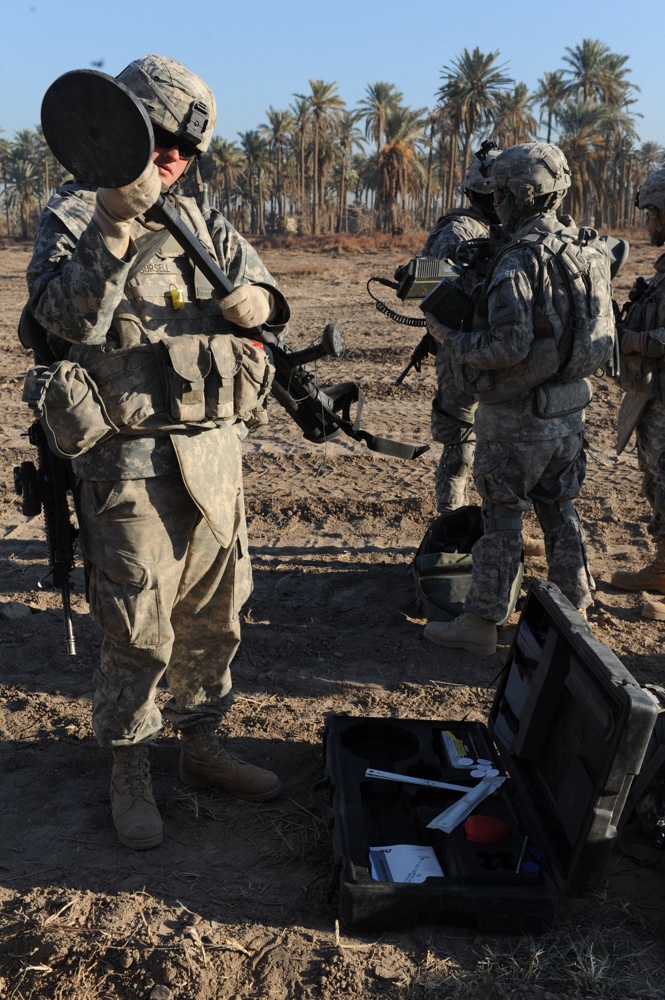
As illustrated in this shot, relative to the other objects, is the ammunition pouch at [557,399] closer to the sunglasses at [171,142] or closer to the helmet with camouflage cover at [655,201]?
the helmet with camouflage cover at [655,201]

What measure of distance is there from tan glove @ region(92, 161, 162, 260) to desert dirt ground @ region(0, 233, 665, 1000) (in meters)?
1.98

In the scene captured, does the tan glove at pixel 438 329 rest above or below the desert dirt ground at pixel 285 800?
above

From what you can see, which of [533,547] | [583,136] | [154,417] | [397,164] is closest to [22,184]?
[397,164]

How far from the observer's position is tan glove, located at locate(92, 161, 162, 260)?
7.41ft

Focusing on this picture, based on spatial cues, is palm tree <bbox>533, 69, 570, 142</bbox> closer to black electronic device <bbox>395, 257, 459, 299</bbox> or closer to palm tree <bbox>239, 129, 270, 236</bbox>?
palm tree <bbox>239, 129, 270, 236</bbox>

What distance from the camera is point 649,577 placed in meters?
5.25

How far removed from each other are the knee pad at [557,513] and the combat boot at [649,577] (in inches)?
39.7

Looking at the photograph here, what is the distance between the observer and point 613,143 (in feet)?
153

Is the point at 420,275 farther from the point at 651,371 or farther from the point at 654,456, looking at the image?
the point at 654,456

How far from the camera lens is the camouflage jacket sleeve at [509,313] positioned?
3973 millimetres

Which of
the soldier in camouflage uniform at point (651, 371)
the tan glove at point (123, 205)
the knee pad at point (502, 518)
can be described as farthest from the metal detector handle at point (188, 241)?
the soldier in camouflage uniform at point (651, 371)

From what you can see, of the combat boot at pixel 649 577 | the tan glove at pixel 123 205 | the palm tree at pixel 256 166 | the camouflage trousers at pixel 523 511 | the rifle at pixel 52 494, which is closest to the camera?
the tan glove at pixel 123 205

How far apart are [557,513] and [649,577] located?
3.74 feet

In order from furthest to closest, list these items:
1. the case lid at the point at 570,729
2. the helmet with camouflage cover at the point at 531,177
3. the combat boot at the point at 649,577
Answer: the combat boot at the point at 649,577 < the helmet with camouflage cover at the point at 531,177 < the case lid at the point at 570,729
